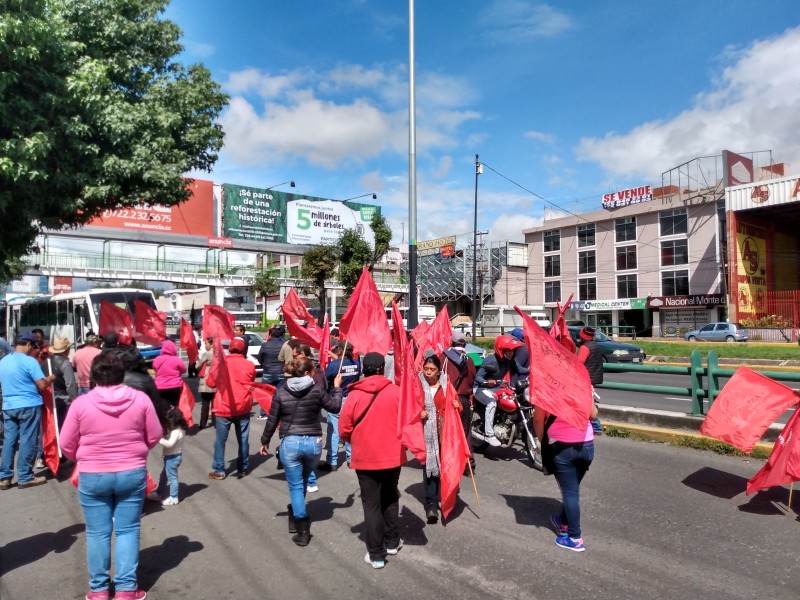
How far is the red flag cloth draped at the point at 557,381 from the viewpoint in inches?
184

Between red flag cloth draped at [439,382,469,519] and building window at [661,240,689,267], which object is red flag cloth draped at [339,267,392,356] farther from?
building window at [661,240,689,267]

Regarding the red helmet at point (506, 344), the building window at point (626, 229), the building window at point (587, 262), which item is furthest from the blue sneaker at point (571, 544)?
the building window at point (587, 262)

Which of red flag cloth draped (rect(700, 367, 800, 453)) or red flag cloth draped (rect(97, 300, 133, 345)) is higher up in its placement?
red flag cloth draped (rect(97, 300, 133, 345))

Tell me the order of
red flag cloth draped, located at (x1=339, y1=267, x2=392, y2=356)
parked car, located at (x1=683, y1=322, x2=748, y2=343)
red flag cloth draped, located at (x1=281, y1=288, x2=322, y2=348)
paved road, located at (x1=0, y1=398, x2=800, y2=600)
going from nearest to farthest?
paved road, located at (x1=0, y1=398, x2=800, y2=600)
red flag cloth draped, located at (x1=339, y1=267, x2=392, y2=356)
red flag cloth draped, located at (x1=281, y1=288, x2=322, y2=348)
parked car, located at (x1=683, y1=322, x2=748, y2=343)

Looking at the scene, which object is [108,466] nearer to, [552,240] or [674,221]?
[674,221]

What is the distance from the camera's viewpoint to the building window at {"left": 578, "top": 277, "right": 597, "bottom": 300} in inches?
2135

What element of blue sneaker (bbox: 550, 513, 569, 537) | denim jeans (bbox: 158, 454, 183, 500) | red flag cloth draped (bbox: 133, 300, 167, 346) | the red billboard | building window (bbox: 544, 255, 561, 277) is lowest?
blue sneaker (bbox: 550, 513, 569, 537)

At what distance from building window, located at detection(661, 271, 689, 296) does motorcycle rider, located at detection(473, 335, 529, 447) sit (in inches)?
1737

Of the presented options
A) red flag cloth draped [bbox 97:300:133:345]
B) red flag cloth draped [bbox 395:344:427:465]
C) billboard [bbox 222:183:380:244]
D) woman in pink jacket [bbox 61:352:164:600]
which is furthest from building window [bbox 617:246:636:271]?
woman in pink jacket [bbox 61:352:164:600]

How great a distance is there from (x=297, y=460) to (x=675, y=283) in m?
48.7

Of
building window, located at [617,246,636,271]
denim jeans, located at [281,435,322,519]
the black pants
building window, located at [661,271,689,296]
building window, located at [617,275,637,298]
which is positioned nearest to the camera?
the black pants

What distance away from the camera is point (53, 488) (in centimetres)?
657

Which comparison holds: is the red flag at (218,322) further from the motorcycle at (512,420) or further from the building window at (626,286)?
the building window at (626,286)

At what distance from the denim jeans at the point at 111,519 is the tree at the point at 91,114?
7282mm
